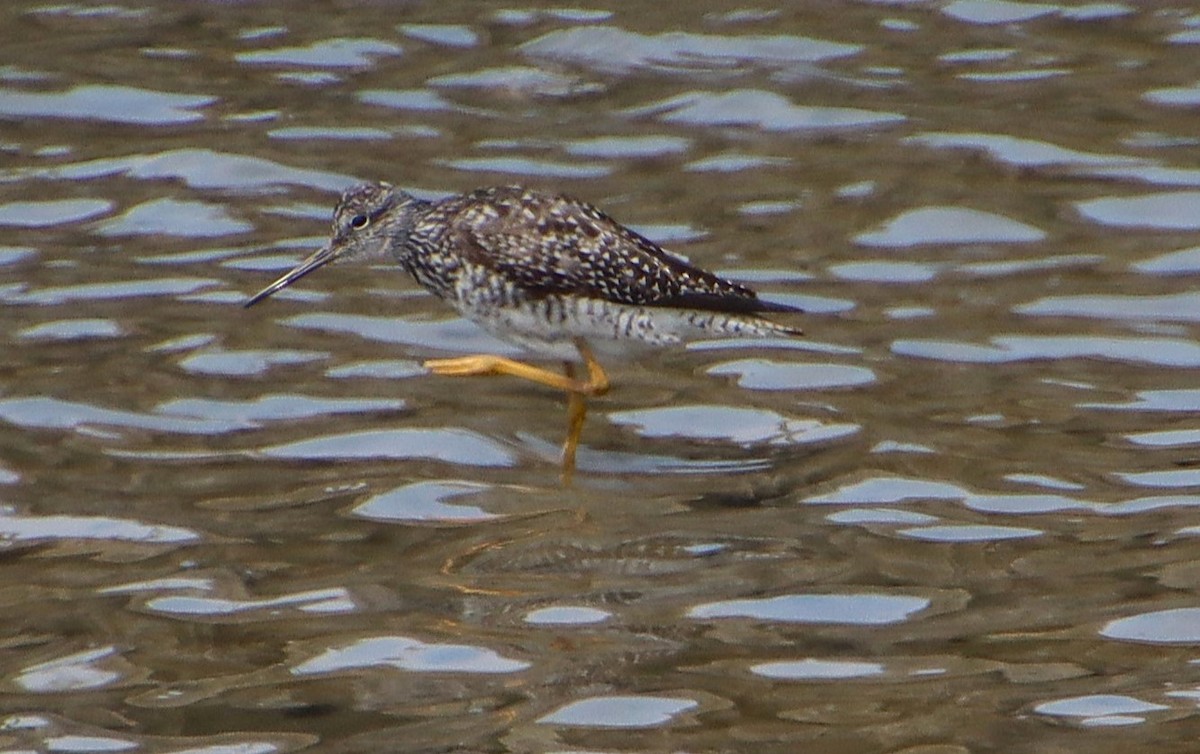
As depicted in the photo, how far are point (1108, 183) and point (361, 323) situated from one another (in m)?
4.42

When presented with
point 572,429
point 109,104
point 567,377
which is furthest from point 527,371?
point 109,104

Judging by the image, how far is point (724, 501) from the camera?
8820 millimetres

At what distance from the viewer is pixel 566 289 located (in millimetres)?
9656

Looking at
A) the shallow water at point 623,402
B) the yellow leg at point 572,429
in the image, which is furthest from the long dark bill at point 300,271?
the yellow leg at point 572,429

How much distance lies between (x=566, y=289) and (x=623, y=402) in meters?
0.82

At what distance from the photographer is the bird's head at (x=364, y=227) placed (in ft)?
33.7

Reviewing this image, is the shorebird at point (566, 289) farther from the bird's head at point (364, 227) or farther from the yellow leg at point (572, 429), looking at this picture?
the bird's head at point (364, 227)

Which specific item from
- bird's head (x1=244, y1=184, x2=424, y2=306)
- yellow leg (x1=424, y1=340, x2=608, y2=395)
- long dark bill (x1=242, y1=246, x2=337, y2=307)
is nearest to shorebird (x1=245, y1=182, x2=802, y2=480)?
yellow leg (x1=424, y1=340, x2=608, y2=395)

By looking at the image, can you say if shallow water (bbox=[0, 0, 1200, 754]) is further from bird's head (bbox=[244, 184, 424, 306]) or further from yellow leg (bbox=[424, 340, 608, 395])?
bird's head (bbox=[244, 184, 424, 306])

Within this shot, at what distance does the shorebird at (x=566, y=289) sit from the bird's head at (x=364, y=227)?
229 millimetres

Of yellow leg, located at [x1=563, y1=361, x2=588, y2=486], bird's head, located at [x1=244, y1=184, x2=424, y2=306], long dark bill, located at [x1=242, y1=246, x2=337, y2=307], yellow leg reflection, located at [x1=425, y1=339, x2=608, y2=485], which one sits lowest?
yellow leg, located at [x1=563, y1=361, x2=588, y2=486]

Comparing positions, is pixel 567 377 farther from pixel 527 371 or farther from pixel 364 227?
pixel 364 227

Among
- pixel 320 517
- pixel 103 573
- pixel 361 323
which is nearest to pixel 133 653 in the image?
pixel 103 573

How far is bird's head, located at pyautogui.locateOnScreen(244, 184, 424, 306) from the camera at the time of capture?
1027 centimetres
